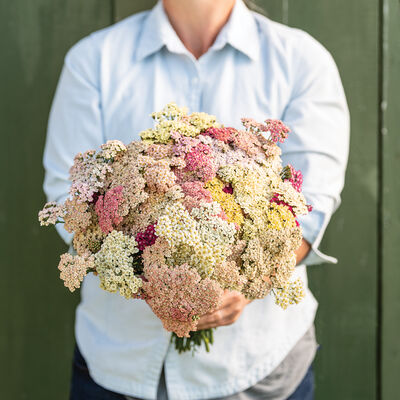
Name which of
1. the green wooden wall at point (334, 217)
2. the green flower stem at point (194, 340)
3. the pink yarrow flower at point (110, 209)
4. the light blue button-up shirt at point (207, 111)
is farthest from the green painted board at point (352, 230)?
the pink yarrow flower at point (110, 209)

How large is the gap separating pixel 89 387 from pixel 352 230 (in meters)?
1.04

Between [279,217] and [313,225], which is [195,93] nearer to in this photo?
[313,225]

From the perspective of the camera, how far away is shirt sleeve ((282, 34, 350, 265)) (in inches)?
48.3

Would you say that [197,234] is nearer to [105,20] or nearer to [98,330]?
[98,330]

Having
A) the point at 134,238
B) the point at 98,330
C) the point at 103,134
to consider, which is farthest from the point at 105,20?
the point at 134,238

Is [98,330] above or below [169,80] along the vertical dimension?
below

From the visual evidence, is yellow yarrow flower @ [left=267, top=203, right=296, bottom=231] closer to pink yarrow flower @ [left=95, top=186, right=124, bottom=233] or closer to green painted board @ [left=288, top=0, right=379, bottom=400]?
pink yarrow flower @ [left=95, top=186, right=124, bottom=233]

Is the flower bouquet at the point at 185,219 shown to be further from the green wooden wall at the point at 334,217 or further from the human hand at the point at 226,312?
the green wooden wall at the point at 334,217

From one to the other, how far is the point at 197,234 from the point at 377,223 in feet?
3.97

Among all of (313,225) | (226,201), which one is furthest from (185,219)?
(313,225)

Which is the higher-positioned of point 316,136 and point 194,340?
point 316,136

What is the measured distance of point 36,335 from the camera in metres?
1.87

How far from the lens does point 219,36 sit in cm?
133

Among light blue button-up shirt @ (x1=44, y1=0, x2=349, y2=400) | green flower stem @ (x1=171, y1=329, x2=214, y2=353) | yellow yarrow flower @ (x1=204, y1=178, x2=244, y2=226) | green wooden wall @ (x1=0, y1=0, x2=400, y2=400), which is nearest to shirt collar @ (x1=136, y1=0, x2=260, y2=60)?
light blue button-up shirt @ (x1=44, y1=0, x2=349, y2=400)
